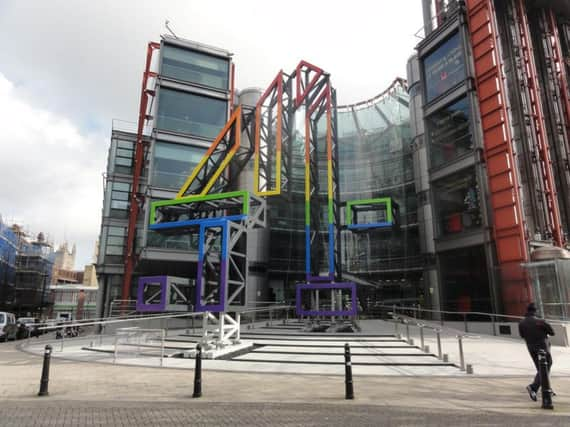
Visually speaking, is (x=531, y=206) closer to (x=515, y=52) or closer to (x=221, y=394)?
(x=515, y=52)

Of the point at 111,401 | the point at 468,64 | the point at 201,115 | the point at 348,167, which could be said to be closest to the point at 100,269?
the point at 201,115

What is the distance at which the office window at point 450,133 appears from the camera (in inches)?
1064

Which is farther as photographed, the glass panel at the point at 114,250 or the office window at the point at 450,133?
the glass panel at the point at 114,250

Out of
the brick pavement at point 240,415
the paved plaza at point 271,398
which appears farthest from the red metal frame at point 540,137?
the brick pavement at point 240,415

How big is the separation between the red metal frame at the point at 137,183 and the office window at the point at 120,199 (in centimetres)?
90

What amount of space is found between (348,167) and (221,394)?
3961cm

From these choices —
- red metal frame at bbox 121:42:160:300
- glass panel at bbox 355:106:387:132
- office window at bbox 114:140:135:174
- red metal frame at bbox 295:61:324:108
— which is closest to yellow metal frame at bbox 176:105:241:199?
red metal frame at bbox 295:61:324:108

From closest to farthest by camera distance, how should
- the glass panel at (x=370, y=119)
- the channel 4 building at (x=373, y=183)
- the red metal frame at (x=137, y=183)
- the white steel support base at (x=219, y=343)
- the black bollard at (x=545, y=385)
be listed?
the black bollard at (x=545, y=385) → the white steel support base at (x=219, y=343) → the channel 4 building at (x=373, y=183) → the red metal frame at (x=137, y=183) → the glass panel at (x=370, y=119)

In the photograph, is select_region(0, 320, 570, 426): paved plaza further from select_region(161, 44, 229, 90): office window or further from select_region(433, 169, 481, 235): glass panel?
select_region(161, 44, 229, 90): office window

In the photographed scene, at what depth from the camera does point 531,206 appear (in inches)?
1005

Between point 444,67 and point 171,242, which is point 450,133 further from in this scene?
point 171,242

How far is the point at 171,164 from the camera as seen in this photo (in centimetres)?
3434

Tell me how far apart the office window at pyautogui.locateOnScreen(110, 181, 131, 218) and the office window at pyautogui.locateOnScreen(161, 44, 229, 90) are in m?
11.3

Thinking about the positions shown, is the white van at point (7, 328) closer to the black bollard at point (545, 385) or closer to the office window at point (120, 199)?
the office window at point (120, 199)
